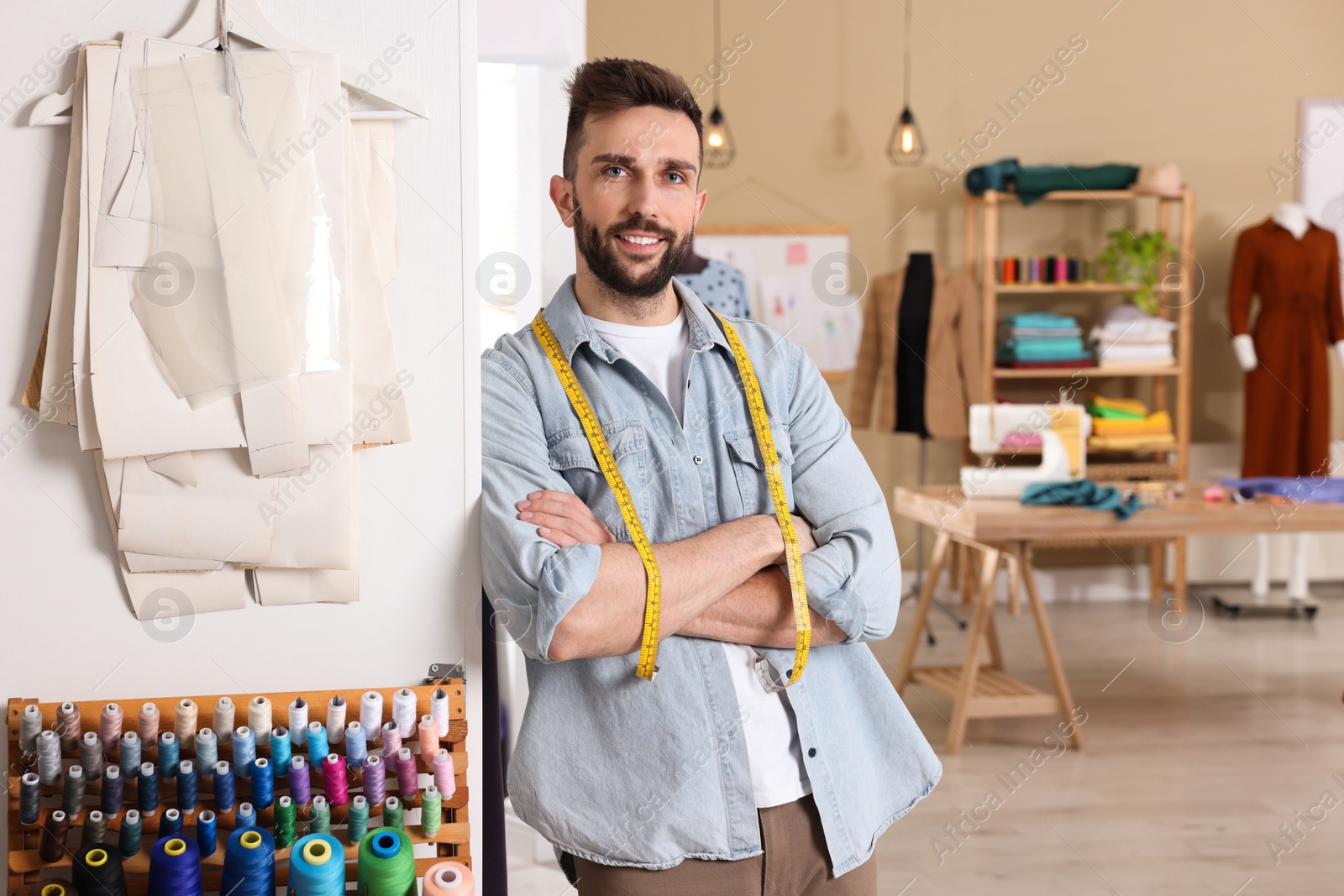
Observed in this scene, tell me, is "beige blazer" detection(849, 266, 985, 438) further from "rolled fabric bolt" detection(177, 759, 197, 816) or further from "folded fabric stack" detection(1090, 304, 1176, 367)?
"rolled fabric bolt" detection(177, 759, 197, 816)

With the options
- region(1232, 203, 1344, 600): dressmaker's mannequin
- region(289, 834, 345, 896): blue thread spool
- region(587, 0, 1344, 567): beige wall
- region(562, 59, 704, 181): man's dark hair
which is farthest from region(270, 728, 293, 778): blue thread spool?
region(1232, 203, 1344, 600): dressmaker's mannequin

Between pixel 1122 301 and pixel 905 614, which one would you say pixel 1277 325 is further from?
pixel 905 614

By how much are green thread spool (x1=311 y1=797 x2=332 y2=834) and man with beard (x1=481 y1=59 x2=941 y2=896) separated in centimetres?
24

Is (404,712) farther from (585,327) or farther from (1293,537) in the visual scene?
(1293,537)

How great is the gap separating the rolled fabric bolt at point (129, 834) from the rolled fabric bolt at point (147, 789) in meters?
0.01

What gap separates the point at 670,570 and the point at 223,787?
0.61 m

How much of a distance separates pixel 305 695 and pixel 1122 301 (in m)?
5.42

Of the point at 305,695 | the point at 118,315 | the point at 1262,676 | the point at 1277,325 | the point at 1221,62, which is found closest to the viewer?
the point at 118,315

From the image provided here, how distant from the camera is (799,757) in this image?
1397 mm

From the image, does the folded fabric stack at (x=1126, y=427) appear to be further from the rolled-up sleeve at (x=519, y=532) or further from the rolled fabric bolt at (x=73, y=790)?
the rolled fabric bolt at (x=73, y=790)

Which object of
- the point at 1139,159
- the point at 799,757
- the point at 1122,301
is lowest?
the point at 799,757

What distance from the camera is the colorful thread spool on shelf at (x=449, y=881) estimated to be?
1.25 metres

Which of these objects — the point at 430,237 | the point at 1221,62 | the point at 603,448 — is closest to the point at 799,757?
the point at 603,448

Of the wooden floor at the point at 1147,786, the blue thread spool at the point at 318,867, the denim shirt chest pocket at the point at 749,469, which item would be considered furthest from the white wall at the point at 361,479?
the wooden floor at the point at 1147,786
